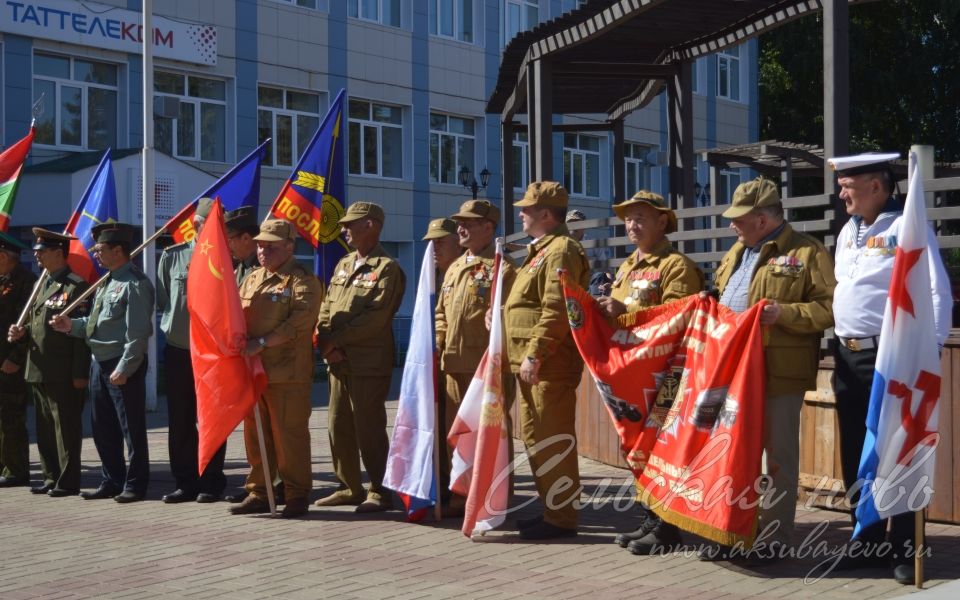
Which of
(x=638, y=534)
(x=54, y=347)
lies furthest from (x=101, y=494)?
(x=638, y=534)

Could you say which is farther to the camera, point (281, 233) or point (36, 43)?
point (36, 43)

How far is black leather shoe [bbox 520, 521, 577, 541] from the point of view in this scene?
7.52 meters

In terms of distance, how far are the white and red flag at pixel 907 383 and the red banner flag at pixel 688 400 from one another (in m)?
0.62

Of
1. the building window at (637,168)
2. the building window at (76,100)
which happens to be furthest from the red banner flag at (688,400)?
the building window at (637,168)

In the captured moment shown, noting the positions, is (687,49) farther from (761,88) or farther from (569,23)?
(761,88)

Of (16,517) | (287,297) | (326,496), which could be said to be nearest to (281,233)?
(287,297)

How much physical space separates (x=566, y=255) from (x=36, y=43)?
18.3m

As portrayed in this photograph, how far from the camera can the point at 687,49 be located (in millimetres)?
13008

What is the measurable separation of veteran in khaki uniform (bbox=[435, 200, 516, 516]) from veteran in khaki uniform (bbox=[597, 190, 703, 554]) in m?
1.30

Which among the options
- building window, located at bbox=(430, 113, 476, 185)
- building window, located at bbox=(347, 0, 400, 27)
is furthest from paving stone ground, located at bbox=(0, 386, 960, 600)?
building window, located at bbox=(430, 113, 476, 185)

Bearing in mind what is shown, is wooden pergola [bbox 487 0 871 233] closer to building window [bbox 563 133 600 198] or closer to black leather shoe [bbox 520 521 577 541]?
black leather shoe [bbox 520 521 577 541]

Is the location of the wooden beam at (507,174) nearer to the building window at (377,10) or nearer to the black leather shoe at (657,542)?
the black leather shoe at (657,542)

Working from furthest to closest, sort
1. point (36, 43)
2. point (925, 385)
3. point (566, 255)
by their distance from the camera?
point (36, 43), point (566, 255), point (925, 385)

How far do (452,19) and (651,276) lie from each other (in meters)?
25.6
